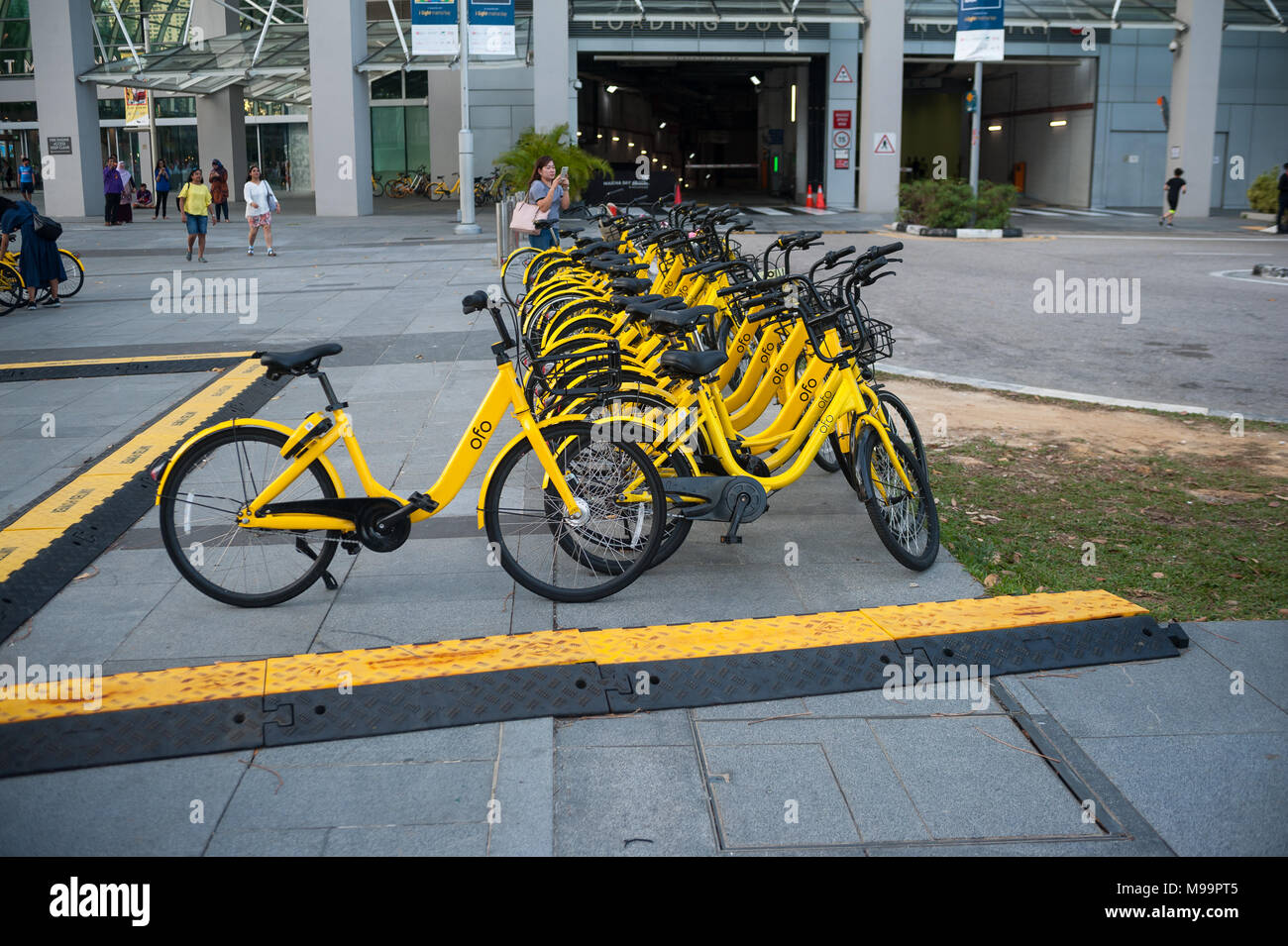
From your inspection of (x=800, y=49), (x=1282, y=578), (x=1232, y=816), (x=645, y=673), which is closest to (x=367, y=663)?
(x=645, y=673)

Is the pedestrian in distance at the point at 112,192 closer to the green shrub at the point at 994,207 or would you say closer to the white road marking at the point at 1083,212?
the green shrub at the point at 994,207

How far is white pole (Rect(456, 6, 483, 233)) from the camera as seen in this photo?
84.2 feet

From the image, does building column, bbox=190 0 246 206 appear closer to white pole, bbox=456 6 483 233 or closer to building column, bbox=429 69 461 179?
building column, bbox=429 69 461 179

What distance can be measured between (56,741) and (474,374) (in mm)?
6150

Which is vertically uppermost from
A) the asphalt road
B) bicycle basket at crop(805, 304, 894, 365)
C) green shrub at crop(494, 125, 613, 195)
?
green shrub at crop(494, 125, 613, 195)

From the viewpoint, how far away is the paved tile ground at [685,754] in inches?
128

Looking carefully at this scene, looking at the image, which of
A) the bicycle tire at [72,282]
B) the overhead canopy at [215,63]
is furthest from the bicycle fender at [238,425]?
the overhead canopy at [215,63]

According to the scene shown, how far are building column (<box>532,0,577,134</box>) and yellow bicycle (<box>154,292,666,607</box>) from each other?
2952 cm

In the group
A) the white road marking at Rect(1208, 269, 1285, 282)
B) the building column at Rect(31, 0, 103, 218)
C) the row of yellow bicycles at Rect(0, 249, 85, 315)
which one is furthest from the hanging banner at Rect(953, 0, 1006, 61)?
the building column at Rect(31, 0, 103, 218)

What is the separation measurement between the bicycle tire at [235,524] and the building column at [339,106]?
30237 mm

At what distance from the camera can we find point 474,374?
31.6 ft

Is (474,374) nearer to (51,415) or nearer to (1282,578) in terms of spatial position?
(51,415)

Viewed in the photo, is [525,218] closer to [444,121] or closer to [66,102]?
[66,102]
